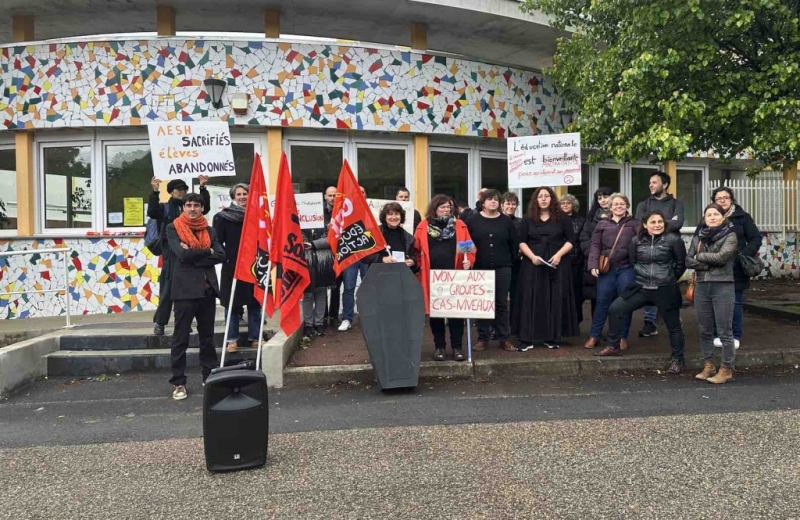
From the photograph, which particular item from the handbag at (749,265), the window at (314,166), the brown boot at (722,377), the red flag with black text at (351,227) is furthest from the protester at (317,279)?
the handbag at (749,265)

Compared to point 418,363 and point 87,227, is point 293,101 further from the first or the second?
point 418,363

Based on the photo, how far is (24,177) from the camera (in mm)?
9844

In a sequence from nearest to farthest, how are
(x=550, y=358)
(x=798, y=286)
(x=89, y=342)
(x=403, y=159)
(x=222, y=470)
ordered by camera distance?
(x=222, y=470) → (x=550, y=358) → (x=89, y=342) → (x=403, y=159) → (x=798, y=286)

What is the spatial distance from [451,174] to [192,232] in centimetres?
625

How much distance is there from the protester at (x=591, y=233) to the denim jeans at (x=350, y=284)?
2.93 metres

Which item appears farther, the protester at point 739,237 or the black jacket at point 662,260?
the protester at point 739,237

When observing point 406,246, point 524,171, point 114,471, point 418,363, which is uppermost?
point 524,171

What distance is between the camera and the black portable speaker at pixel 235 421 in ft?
12.7

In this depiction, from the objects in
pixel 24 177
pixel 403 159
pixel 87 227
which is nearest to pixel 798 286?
pixel 403 159

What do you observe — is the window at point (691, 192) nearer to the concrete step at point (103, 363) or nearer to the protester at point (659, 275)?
the protester at point (659, 275)

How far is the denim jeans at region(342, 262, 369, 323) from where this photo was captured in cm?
814

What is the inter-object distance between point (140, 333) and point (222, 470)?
13.5ft

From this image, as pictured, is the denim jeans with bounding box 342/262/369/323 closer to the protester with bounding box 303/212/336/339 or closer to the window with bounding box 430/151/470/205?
the protester with bounding box 303/212/336/339

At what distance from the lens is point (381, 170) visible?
10.6 metres
